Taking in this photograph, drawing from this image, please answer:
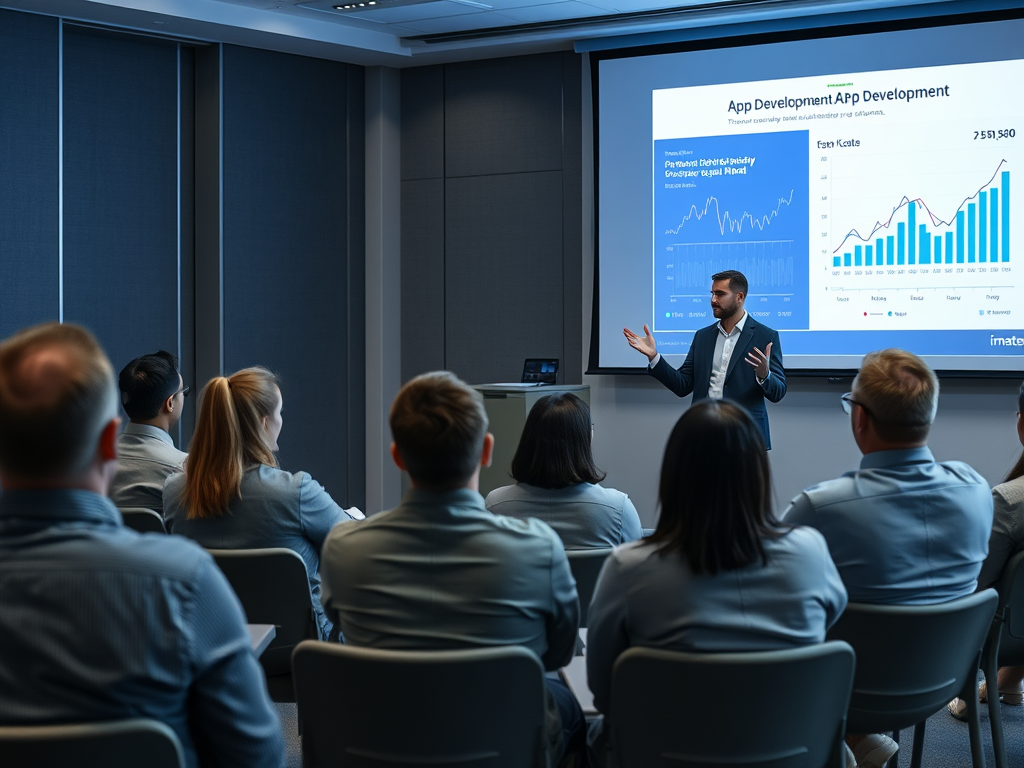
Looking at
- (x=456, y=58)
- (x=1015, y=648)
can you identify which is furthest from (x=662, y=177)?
(x=1015, y=648)

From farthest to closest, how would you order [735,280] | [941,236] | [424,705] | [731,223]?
[731,223], [941,236], [735,280], [424,705]

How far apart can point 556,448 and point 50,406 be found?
5.53 feet

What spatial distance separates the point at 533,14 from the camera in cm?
623

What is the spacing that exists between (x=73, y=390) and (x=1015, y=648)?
2.54m

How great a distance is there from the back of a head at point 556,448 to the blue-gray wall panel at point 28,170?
3.92 meters

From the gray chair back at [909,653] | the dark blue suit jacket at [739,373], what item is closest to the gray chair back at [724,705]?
the gray chair back at [909,653]

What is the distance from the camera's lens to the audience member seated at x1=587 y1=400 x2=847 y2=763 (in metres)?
1.79

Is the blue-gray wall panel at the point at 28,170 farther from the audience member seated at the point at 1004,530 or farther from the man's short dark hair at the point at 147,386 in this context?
the audience member seated at the point at 1004,530

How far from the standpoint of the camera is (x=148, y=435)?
346 cm

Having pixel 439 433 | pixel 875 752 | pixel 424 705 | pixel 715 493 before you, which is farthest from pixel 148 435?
pixel 875 752

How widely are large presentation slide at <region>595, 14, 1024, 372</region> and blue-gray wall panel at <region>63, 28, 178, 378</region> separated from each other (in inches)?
105

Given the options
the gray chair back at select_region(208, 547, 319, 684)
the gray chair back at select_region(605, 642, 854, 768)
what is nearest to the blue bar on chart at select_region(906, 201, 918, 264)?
the gray chair back at select_region(208, 547, 319, 684)

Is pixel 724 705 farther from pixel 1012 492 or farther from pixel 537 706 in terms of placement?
pixel 1012 492

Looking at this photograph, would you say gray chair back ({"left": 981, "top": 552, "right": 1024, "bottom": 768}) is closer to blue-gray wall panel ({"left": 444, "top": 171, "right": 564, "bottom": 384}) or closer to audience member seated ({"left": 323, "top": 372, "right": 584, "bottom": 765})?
audience member seated ({"left": 323, "top": 372, "right": 584, "bottom": 765})
